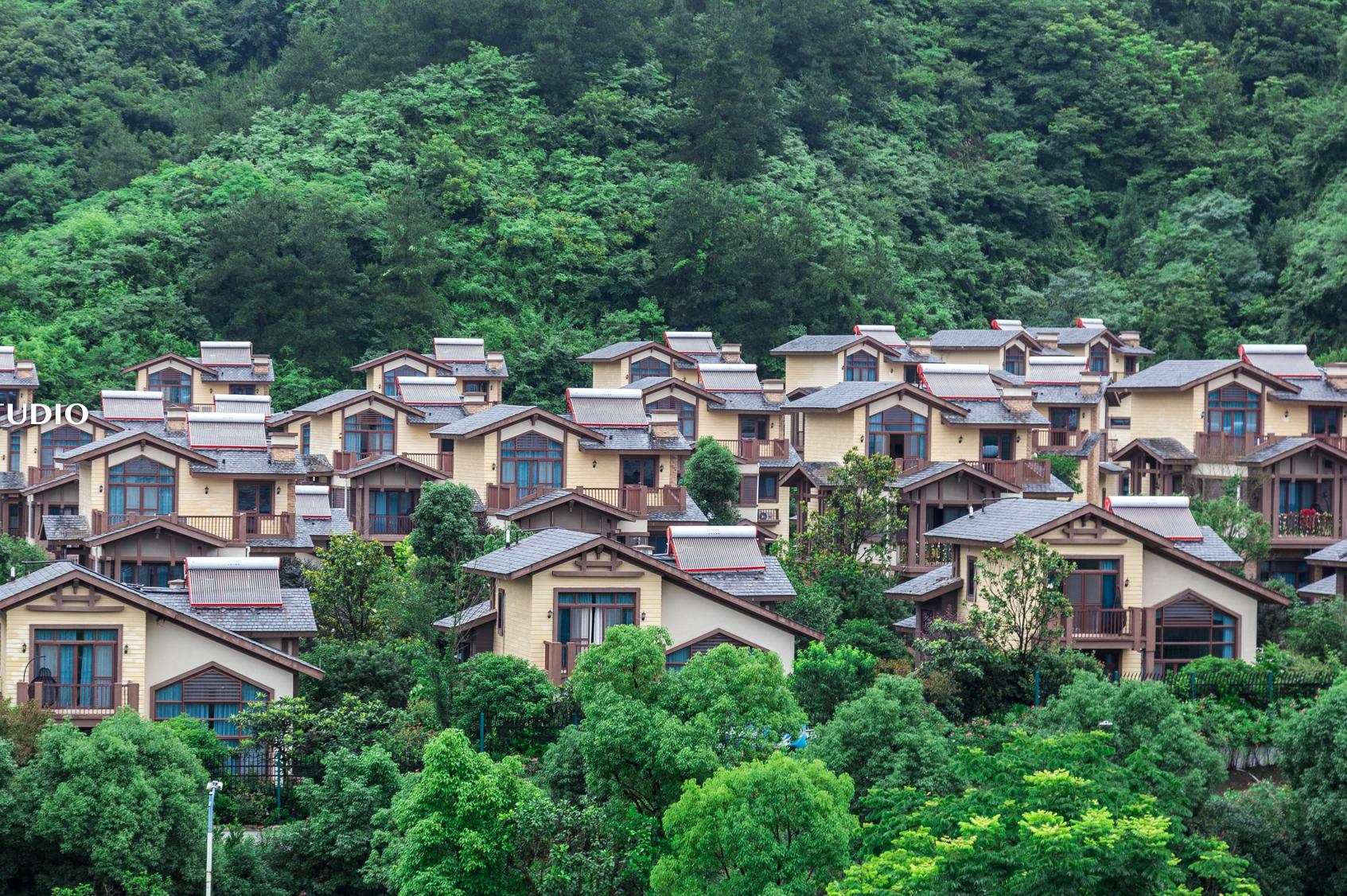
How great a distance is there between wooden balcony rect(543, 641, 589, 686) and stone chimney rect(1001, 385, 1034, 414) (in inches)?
860

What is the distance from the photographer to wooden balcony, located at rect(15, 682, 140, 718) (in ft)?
112

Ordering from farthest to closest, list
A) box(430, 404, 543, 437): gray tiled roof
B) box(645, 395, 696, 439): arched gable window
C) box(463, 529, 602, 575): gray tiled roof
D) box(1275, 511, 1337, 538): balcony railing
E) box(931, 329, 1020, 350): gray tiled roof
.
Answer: box(931, 329, 1020, 350): gray tiled roof → box(645, 395, 696, 439): arched gable window → box(1275, 511, 1337, 538): balcony railing → box(430, 404, 543, 437): gray tiled roof → box(463, 529, 602, 575): gray tiled roof

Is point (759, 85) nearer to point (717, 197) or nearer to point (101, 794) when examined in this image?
point (717, 197)

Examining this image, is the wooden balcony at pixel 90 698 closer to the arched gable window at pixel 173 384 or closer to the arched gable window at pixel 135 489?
the arched gable window at pixel 135 489

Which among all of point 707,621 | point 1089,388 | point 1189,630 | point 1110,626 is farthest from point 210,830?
point 1089,388

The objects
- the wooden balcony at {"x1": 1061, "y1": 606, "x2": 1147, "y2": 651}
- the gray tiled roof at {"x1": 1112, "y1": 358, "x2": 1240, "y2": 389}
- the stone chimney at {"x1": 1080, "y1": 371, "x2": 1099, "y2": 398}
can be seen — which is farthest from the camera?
the stone chimney at {"x1": 1080, "y1": 371, "x2": 1099, "y2": 398}

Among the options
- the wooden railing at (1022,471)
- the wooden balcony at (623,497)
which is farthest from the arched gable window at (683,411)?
the wooden railing at (1022,471)

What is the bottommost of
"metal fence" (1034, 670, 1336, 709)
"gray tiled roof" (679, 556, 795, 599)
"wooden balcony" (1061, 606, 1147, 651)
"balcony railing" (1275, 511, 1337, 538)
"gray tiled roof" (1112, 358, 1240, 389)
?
"metal fence" (1034, 670, 1336, 709)

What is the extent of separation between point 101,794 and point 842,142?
7290 centimetres

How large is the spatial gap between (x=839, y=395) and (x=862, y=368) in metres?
11.1

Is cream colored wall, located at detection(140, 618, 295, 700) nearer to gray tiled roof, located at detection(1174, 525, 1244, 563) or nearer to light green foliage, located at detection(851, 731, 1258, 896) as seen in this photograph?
light green foliage, located at detection(851, 731, 1258, 896)

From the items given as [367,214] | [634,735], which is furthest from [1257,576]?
[367,214]

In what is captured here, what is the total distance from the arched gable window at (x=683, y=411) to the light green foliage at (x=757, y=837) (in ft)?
111

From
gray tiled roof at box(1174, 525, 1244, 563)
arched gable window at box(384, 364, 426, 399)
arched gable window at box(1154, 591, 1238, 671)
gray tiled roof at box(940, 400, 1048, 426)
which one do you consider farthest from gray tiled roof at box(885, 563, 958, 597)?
arched gable window at box(384, 364, 426, 399)
